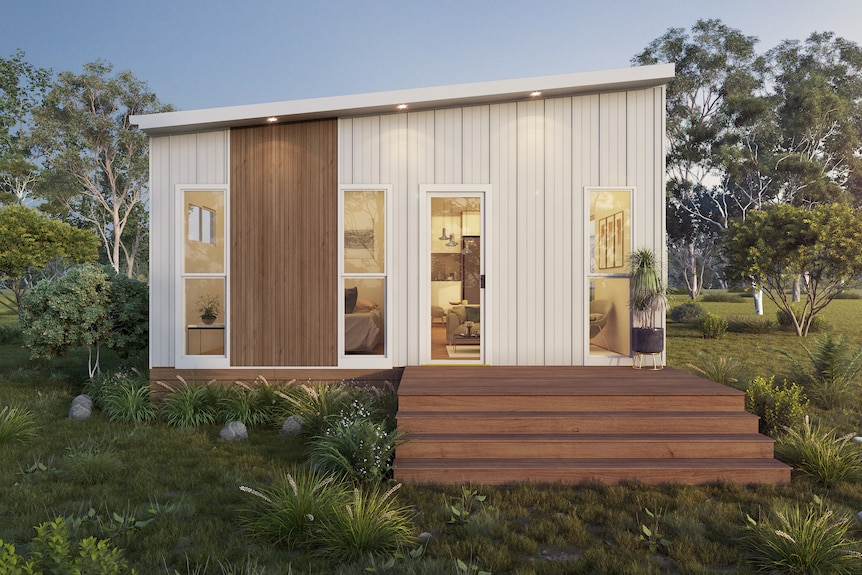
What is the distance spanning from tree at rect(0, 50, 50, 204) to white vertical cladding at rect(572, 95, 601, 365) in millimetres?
22316

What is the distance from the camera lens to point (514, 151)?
6184 millimetres

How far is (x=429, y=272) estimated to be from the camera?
6180mm

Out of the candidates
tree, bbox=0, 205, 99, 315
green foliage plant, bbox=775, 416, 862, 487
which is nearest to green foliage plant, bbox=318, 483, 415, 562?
green foliage plant, bbox=775, 416, 862, 487

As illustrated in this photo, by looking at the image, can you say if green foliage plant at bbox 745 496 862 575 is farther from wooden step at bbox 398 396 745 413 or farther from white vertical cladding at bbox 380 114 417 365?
white vertical cladding at bbox 380 114 417 365

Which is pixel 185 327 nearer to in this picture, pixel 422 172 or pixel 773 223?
pixel 422 172

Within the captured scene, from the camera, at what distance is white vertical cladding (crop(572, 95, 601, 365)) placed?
6.15 metres

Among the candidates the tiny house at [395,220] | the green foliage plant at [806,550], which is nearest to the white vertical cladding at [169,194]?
the tiny house at [395,220]

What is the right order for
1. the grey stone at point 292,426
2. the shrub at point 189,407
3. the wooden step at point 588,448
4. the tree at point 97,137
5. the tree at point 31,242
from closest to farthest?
the wooden step at point 588,448
the grey stone at point 292,426
the shrub at point 189,407
the tree at point 31,242
the tree at point 97,137

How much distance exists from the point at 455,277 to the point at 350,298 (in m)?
4.12

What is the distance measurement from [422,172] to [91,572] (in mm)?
4956

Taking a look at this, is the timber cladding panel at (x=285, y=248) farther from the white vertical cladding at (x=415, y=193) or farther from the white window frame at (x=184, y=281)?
the white vertical cladding at (x=415, y=193)

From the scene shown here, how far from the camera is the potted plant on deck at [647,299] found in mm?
5848

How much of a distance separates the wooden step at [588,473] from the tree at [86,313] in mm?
4812

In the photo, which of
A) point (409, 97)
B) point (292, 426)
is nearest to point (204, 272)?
point (292, 426)
